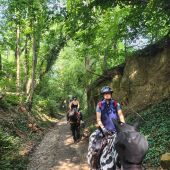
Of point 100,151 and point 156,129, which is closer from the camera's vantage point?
point 100,151

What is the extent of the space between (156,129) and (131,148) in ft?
28.3

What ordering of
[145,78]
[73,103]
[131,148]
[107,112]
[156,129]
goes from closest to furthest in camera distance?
[131,148], [107,112], [156,129], [73,103], [145,78]

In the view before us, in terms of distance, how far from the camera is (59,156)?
1305 cm

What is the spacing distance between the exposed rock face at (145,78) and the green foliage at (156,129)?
1.75m

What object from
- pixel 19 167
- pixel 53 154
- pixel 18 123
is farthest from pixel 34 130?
pixel 19 167

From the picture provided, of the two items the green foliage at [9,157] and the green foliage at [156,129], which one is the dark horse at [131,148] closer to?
the green foliage at [156,129]

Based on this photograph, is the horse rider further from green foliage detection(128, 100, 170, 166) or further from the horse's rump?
green foliage detection(128, 100, 170, 166)

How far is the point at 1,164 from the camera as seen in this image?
9773 millimetres

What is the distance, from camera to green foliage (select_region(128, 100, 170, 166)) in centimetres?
1045

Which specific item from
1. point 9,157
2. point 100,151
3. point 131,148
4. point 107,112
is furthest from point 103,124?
point 9,157

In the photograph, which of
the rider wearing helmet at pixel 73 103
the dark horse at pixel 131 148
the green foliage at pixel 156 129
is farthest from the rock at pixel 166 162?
the rider wearing helmet at pixel 73 103

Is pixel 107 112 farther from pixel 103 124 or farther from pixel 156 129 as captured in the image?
pixel 156 129

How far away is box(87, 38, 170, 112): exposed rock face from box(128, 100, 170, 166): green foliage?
1.75 m

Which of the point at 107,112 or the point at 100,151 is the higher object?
the point at 107,112
